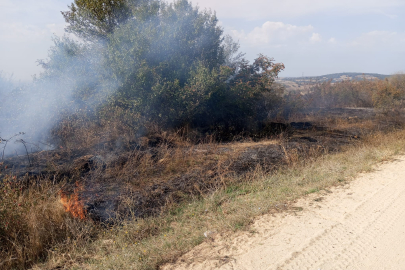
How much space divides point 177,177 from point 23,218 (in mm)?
3316

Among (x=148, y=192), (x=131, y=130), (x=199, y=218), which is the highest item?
(x=131, y=130)

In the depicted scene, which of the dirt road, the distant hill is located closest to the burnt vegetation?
the dirt road

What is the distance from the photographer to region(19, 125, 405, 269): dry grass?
388 centimetres

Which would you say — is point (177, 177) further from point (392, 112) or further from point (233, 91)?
point (392, 112)

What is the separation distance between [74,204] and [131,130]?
566 centimetres

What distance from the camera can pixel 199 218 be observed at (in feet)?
16.6

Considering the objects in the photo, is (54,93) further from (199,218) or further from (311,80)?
(311,80)

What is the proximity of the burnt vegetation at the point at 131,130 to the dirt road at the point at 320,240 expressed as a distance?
163 cm

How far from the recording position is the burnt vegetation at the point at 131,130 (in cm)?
498

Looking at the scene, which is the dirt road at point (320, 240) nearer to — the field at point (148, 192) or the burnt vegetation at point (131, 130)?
the field at point (148, 192)

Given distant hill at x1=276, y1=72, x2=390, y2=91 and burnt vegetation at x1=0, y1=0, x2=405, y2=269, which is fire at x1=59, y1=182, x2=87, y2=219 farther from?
distant hill at x1=276, y1=72, x2=390, y2=91

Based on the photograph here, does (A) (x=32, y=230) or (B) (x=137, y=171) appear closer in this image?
(A) (x=32, y=230)

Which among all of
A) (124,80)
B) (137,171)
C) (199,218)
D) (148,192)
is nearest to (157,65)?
(124,80)

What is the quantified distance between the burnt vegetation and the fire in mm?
32
